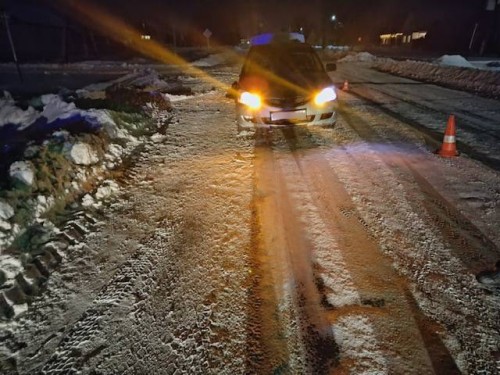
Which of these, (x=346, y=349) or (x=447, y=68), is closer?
(x=346, y=349)

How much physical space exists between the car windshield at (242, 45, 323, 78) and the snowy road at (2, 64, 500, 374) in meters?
2.39

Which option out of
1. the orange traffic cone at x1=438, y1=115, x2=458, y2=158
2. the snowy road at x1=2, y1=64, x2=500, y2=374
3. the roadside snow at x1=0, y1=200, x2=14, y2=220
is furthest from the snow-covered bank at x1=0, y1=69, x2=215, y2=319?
the orange traffic cone at x1=438, y1=115, x2=458, y2=158

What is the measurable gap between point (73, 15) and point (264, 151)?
4165 cm

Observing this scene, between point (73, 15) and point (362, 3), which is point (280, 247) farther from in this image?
point (362, 3)

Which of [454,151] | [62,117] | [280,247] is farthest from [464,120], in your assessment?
[62,117]

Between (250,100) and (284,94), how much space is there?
2.15 ft

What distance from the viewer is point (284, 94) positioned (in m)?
6.12

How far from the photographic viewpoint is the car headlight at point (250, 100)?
600 centimetres

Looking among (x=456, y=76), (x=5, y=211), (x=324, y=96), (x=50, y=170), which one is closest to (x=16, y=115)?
(x=50, y=170)

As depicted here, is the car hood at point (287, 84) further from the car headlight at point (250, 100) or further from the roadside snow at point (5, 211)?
the roadside snow at point (5, 211)

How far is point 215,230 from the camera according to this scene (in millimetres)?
3652

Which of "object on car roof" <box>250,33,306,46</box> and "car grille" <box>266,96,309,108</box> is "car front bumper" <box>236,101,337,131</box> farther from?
"object on car roof" <box>250,33,306,46</box>

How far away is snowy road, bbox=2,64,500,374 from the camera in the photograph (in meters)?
2.23

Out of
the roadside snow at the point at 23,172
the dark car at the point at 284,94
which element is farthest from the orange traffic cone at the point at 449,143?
the roadside snow at the point at 23,172
